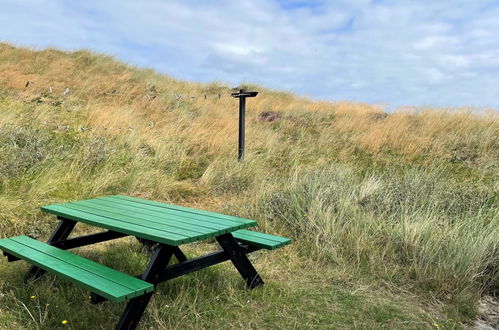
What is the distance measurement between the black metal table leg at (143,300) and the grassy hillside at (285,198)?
247 mm

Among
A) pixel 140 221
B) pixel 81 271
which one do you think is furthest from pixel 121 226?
pixel 81 271

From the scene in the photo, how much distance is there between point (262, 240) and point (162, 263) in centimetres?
85

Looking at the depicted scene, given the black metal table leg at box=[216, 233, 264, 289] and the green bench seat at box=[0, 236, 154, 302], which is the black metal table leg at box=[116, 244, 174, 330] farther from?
the black metal table leg at box=[216, 233, 264, 289]

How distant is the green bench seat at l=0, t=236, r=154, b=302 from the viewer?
7.23ft

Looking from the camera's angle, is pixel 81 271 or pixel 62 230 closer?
pixel 81 271

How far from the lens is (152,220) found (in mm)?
2928

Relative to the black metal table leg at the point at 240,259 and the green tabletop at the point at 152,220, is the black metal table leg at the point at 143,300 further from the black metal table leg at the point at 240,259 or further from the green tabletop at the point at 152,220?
the black metal table leg at the point at 240,259

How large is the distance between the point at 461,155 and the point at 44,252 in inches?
330

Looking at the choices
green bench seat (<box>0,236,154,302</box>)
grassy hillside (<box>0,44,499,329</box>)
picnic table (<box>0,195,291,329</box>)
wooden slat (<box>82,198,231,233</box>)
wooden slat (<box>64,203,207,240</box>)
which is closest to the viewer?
green bench seat (<box>0,236,154,302</box>)

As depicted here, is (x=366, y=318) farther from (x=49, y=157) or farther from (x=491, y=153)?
(x=491, y=153)

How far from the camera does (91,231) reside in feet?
14.3

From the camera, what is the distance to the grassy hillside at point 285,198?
293 centimetres

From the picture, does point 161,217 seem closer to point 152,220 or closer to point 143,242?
point 152,220

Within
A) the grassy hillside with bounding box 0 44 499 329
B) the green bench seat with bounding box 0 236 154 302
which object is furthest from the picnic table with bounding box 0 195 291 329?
the grassy hillside with bounding box 0 44 499 329
